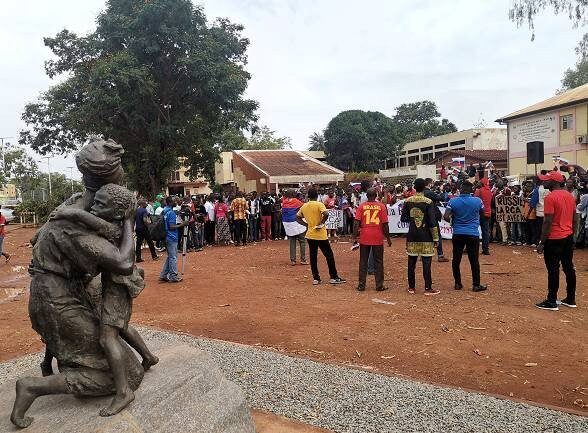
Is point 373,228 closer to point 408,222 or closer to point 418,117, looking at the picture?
point 408,222

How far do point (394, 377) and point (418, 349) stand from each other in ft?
3.47

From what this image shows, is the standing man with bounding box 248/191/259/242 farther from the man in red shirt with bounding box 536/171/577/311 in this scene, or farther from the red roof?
the red roof

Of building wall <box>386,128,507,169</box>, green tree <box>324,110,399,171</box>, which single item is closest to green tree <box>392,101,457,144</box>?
building wall <box>386,128,507,169</box>

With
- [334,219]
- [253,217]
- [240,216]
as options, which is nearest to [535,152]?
[334,219]

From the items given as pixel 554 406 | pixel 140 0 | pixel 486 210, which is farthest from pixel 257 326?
pixel 140 0

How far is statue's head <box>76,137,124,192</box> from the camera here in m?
3.20

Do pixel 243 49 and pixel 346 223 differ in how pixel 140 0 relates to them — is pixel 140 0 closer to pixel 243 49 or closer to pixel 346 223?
pixel 243 49

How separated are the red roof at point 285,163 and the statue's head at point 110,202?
29.6 meters

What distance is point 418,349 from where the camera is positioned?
219 inches

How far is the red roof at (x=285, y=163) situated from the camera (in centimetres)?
3381

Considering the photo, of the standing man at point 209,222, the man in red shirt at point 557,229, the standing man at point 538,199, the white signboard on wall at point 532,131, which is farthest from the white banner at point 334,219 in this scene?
the white signboard on wall at point 532,131

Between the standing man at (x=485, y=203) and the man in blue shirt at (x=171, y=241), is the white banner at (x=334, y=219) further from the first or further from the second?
the man in blue shirt at (x=171, y=241)

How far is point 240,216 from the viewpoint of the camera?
15.6 m

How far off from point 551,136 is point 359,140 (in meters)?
16.9
